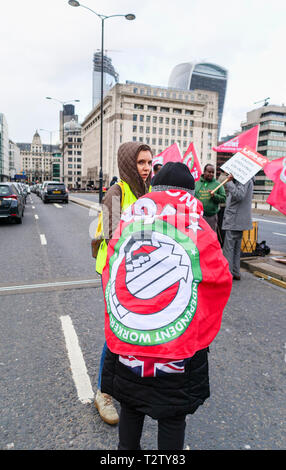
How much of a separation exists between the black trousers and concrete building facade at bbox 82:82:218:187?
336 feet

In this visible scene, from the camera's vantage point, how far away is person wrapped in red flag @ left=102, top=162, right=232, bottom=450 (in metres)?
1.50

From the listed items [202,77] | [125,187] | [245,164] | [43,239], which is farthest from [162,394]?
[202,77]

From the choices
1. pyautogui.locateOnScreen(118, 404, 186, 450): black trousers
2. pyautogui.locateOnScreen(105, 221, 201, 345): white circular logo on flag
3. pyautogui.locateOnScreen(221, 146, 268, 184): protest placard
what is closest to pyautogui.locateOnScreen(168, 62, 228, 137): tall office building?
pyautogui.locateOnScreen(221, 146, 268, 184): protest placard

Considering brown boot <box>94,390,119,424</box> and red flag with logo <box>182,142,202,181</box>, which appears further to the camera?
red flag with logo <box>182,142,202,181</box>

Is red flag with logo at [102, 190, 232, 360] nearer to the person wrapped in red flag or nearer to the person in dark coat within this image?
the person wrapped in red flag

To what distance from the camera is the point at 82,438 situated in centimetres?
220

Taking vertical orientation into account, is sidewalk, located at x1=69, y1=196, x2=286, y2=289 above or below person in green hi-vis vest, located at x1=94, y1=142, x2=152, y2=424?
below

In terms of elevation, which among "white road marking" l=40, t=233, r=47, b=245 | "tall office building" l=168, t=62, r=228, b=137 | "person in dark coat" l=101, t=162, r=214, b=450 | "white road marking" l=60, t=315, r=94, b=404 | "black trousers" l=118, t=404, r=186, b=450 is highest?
"tall office building" l=168, t=62, r=228, b=137

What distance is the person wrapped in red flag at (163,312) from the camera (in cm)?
150

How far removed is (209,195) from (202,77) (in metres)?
182

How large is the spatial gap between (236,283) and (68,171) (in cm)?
15200

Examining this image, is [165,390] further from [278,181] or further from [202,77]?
[202,77]

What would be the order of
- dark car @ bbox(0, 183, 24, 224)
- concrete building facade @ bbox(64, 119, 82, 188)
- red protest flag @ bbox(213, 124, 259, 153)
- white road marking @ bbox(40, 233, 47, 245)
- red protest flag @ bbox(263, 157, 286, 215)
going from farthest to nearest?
concrete building facade @ bbox(64, 119, 82, 188) → dark car @ bbox(0, 183, 24, 224) → white road marking @ bbox(40, 233, 47, 245) → red protest flag @ bbox(263, 157, 286, 215) → red protest flag @ bbox(213, 124, 259, 153)

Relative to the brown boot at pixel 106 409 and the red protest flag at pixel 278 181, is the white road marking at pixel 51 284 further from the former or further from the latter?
the red protest flag at pixel 278 181
